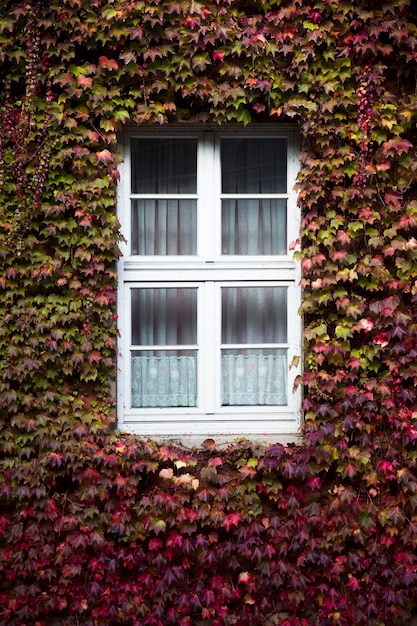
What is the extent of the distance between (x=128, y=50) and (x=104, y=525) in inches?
126

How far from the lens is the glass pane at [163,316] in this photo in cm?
500

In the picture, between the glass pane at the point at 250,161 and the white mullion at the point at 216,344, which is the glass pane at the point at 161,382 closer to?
the white mullion at the point at 216,344

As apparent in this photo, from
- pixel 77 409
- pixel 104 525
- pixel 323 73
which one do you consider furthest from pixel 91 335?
pixel 323 73

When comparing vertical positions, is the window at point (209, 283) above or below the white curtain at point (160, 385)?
above

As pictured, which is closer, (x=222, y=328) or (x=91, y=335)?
(x=91, y=335)

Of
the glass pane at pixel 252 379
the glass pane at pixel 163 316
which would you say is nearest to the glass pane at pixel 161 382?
the glass pane at pixel 163 316

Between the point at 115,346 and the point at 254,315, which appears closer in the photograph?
the point at 115,346

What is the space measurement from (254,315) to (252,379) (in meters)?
0.46

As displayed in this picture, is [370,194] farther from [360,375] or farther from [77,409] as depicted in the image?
[77,409]

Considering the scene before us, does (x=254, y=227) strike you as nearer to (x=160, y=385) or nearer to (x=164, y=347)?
(x=164, y=347)

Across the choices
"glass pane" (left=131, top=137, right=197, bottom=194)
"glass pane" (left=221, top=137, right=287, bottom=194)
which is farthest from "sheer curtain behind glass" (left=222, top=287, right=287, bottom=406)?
"glass pane" (left=131, top=137, right=197, bottom=194)

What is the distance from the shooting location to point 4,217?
4.68m

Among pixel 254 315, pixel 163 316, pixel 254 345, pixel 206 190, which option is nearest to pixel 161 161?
pixel 206 190

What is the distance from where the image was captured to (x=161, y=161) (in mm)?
5004
